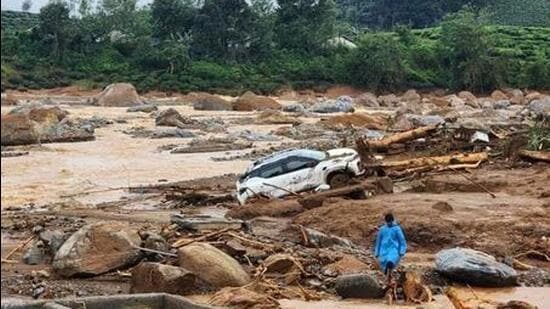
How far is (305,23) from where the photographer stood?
90.9 metres

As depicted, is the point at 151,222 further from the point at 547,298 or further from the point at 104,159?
the point at 104,159

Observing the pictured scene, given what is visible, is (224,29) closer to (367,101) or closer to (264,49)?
(264,49)

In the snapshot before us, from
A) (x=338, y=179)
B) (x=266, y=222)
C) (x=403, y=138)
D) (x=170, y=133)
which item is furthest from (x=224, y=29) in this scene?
(x=266, y=222)

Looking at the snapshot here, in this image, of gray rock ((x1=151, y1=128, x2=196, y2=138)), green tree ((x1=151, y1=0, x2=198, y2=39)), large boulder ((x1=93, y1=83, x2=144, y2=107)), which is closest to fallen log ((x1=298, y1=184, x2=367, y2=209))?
gray rock ((x1=151, y1=128, x2=196, y2=138))

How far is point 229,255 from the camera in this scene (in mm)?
15016

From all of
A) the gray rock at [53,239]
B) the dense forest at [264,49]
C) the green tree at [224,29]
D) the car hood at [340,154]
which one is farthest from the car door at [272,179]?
the green tree at [224,29]

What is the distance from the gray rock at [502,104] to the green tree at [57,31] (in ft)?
126

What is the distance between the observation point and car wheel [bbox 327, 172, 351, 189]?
22516 millimetres

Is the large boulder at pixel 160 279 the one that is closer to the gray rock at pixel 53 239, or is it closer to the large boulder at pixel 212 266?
the large boulder at pixel 212 266

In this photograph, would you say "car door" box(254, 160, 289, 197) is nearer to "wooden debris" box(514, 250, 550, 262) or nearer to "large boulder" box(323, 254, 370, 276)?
"large boulder" box(323, 254, 370, 276)

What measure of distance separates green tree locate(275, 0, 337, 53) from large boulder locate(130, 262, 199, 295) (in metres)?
78.2

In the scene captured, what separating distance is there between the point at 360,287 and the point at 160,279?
10.0 feet

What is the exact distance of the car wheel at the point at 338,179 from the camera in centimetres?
2252

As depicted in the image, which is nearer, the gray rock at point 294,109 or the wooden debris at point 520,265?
the wooden debris at point 520,265
